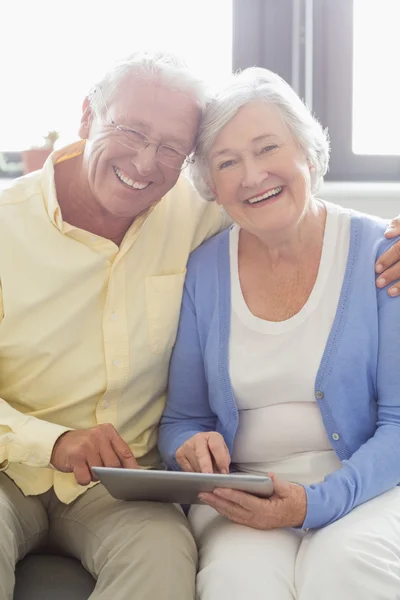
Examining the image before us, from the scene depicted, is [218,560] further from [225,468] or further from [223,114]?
[223,114]

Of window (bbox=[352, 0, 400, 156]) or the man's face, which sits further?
window (bbox=[352, 0, 400, 156])

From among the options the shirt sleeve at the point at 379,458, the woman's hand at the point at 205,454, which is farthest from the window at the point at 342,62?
the woman's hand at the point at 205,454

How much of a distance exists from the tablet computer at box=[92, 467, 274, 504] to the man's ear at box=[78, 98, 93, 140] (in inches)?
27.1

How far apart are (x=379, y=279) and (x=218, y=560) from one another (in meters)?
0.59

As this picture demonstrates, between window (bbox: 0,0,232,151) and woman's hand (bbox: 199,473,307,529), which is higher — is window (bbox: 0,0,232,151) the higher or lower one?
the higher one

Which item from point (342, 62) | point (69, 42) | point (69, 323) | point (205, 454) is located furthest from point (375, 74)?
point (205, 454)

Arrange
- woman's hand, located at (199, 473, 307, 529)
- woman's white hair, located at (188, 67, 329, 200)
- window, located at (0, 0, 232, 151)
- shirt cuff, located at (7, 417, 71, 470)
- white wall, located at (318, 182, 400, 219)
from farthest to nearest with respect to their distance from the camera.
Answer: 1. window, located at (0, 0, 232, 151)
2. white wall, located at (318, 182, 400, 219)
3. woman's white hair, located at (188, 67, 329, 200)
4. shirt cuff, located at (7, 417, 71, 470)
5. woman's hand, located at (199, 473, 307, 529)

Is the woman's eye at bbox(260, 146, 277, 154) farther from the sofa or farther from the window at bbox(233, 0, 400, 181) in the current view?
the window at bbox(233, 0, 400, 181)

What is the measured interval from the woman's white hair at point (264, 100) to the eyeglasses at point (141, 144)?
0.26 ft

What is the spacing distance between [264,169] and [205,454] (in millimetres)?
542

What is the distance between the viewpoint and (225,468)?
4.78ft

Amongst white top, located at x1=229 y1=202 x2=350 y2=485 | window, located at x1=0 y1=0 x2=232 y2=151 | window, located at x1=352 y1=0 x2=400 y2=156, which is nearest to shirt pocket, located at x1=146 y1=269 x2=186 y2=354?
white top, located at x1=229 y1=202 x2=350 y2=485

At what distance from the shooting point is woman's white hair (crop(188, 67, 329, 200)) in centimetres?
159

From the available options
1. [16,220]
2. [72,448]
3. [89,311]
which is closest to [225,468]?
[72,448]
